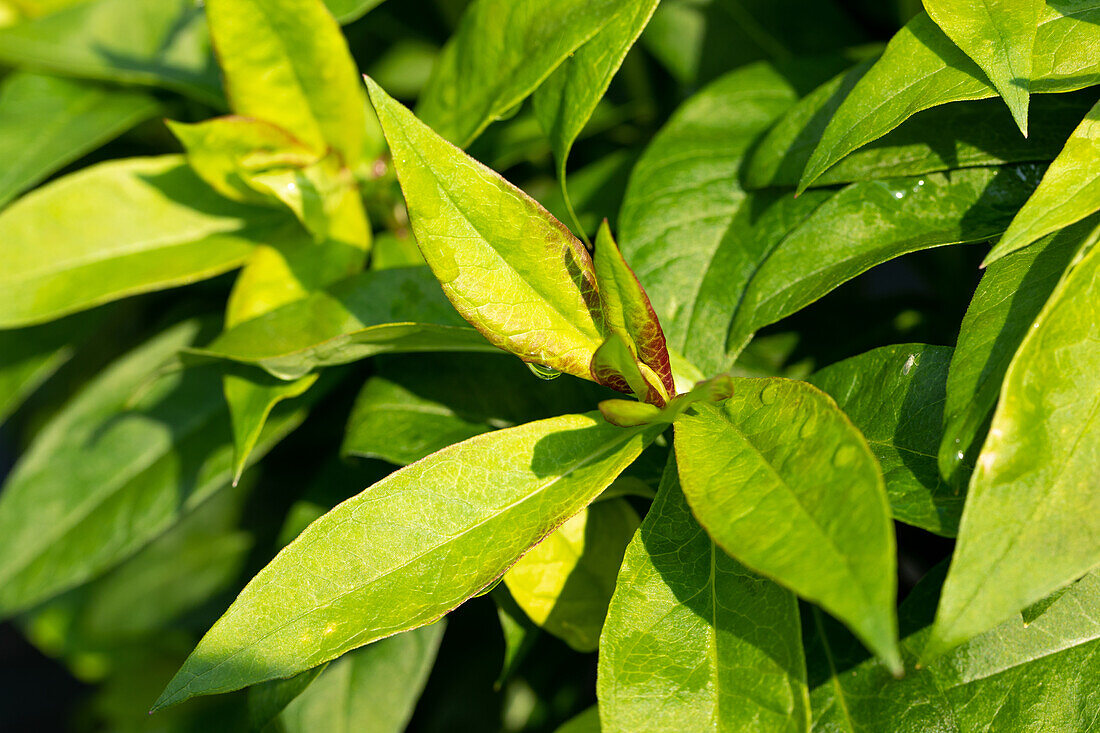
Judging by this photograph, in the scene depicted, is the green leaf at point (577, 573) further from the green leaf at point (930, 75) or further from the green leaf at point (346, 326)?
the green leaf at point (930, 75)

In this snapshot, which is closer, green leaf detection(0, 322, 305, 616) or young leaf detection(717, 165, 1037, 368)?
young leaf detection(717, 165, 1037, 368)

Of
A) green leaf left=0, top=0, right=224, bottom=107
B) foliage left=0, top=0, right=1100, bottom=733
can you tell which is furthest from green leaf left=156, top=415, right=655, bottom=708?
green leaf left=0, top=0, right=224, bottom=107

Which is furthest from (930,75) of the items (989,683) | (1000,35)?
(989,683)

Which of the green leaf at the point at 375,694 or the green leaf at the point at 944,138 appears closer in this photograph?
the green leaf at the point at 944,138

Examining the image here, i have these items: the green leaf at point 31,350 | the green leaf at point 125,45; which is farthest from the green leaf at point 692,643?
the green leaf at point 31,350

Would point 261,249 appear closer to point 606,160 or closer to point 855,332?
point 606,160

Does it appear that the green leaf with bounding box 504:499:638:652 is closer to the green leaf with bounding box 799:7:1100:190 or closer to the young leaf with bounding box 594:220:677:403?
the young leaf with bounding box 594:220:677:403
